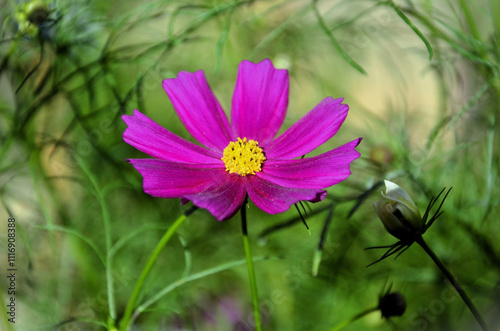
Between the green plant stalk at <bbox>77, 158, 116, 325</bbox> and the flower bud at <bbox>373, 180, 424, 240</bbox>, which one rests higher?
the flower bud at <bbox>373, 180, 424, 240</bbox>

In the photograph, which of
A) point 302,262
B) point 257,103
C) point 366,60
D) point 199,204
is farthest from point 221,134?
point 366,60

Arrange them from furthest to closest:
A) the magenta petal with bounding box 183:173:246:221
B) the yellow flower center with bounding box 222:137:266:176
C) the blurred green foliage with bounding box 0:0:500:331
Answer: the blurred green foliage with bounding box 0:0:500:331, the yellow flower center with bounding box 222:137:266:176, the magenta petal with bounding box 183:173:246:221

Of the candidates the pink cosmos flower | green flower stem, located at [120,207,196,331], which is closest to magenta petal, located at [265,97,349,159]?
the pink cosmos flower

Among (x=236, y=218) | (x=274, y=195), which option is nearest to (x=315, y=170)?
(x=274, y=195)

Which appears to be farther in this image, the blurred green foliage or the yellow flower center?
the blurred green foliage

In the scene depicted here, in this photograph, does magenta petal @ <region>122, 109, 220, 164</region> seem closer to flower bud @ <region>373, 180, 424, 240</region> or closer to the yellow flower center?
the yellow flower center

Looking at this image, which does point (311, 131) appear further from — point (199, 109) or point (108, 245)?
point (108, 245)

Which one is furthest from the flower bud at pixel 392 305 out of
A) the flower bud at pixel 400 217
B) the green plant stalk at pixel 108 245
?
the green plant stalk at pixel 108 245

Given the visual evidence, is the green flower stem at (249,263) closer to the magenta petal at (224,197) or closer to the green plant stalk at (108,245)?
the magenta petal at (224,197)
